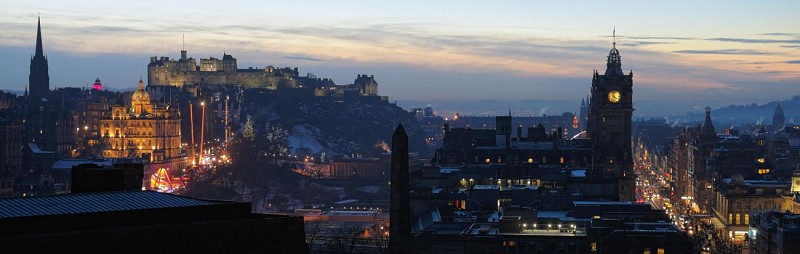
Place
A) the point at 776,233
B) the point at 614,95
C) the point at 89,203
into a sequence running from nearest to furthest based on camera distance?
the point at 89,203 < the point at 776,233 < the point at 614,95

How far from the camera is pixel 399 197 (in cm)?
11306

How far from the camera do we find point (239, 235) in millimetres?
58375

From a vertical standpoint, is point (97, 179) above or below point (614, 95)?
below

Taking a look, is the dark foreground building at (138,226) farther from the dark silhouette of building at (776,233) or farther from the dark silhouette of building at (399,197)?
the dark silhouette of building at (776,233)

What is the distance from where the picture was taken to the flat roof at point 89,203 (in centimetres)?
5572

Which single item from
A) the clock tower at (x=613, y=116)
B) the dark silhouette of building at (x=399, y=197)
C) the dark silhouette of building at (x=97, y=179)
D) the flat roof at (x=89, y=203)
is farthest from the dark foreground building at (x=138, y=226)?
the clock tower at (x=613, y=116)

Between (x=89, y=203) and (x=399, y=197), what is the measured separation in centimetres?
5610

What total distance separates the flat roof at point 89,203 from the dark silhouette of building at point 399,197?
5193 centimetres

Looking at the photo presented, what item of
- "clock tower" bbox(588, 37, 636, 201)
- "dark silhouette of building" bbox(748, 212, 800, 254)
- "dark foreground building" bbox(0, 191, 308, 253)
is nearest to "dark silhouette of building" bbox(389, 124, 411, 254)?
"dark silhouette of building" bbox(748, 212, 800, 254)

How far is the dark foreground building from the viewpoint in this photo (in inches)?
2104

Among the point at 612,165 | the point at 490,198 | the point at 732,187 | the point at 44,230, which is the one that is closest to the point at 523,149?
the point at 612,165

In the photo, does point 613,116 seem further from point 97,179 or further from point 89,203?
point 89,203

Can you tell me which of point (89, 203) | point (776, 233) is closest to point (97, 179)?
point (89, 203)

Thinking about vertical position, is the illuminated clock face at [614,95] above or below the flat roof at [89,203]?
above
